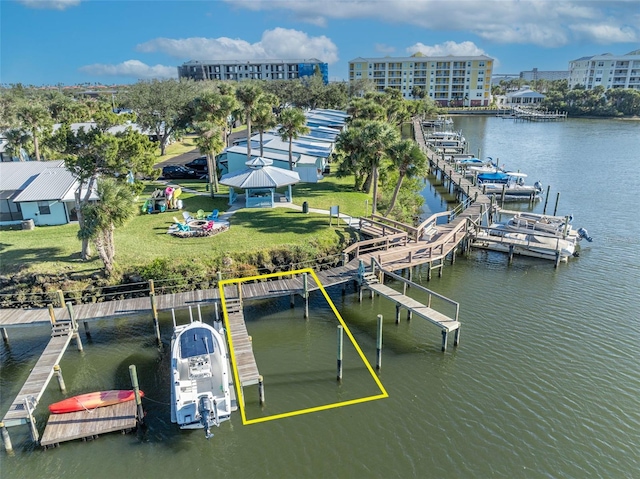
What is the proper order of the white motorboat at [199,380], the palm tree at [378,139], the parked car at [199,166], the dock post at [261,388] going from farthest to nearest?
1. the parked car at [199,166]
2. the palm tree at [378,139]
3. the dock post at [261,388]
4. the white motorboat at [199,380]

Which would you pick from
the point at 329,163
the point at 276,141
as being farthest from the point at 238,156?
the point at 329,163

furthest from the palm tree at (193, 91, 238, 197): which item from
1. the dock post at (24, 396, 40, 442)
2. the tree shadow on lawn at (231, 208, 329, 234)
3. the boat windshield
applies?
the dock post at (24, 396, 40, 442)

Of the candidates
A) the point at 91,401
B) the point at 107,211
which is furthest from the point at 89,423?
the point at 107,211

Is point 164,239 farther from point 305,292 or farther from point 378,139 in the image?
point 378,139

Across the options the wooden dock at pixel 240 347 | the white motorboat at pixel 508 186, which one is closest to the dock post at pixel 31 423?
the wooden dock at pixel 240 347

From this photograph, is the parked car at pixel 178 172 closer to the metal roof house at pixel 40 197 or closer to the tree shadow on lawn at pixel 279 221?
the metal roof house at pixel 40 197

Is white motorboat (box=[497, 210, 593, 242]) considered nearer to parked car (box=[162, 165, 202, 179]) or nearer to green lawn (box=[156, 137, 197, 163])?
parked car (box=[162, 165, 202, 179])

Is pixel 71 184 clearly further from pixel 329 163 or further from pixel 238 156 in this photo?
pixel 329 163
